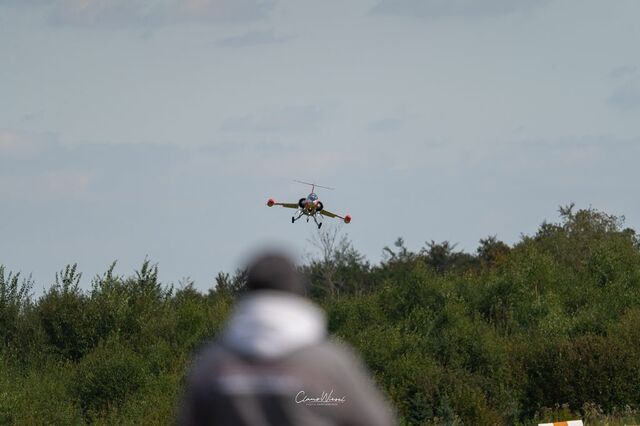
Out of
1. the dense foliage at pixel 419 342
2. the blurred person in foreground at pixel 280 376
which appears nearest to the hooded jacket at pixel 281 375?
the blurred person in foreground at pixel 280 376

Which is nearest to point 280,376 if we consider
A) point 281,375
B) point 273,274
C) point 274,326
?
point 281,375

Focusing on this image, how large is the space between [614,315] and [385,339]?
44.4 ft

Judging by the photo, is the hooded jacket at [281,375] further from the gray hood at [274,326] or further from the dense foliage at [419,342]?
the dense foliage at [419,342]

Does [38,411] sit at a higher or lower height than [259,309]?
higher

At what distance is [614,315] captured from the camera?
68188 mm

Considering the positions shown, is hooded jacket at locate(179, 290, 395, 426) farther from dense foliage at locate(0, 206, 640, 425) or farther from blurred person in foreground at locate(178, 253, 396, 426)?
dense foliage at locate(0, 206, 640, 425)

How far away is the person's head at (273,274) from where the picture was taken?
4.79m

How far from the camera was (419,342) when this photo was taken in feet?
203

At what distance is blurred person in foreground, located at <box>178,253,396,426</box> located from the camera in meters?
4.64

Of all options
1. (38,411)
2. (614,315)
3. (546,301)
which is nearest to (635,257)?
(546,301)

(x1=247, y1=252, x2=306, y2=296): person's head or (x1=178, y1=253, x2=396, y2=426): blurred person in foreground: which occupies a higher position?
(x1=247, y1=252, x2=306, y2=296): person's head

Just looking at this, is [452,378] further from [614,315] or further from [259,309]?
[259,309]

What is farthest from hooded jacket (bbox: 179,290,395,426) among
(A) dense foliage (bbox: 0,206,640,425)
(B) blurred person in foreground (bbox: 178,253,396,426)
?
(A) dense foliage (bbox: 0,206,640,425)

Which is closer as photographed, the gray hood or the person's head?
the gray hood
